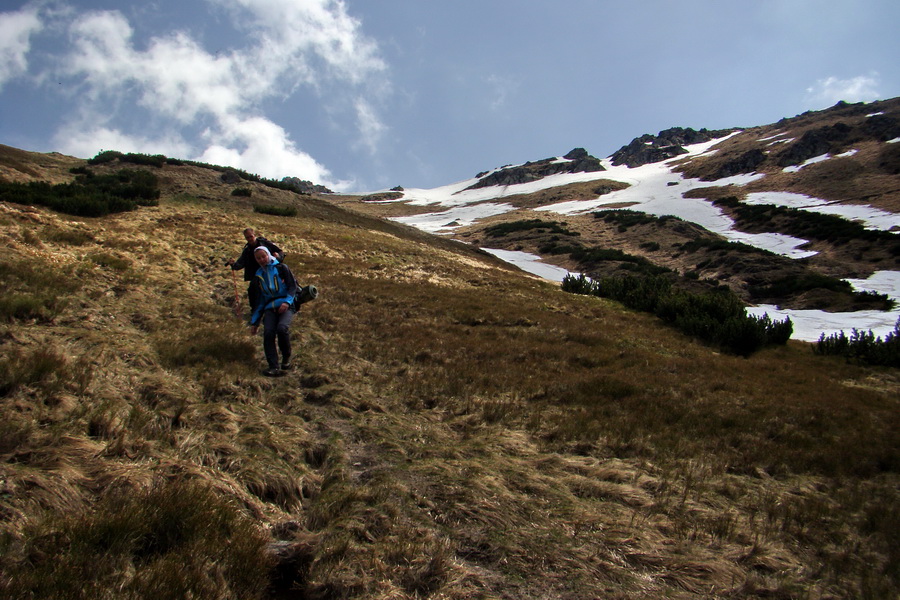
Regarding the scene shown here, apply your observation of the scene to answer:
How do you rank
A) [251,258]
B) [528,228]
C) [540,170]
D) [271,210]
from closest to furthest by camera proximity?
[251,258], [271,210], [528,228], [540,170]

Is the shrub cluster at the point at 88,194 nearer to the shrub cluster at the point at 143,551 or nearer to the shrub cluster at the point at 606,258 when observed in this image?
the shrub cluster at the point at 143,551

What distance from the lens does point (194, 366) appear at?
711 centimetres

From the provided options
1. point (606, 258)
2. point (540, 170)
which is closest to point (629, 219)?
point (606, 258)

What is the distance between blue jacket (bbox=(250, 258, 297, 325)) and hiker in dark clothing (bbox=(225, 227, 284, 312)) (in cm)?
26

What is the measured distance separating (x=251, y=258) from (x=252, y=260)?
45mm

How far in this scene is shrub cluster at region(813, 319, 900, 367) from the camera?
519 inches

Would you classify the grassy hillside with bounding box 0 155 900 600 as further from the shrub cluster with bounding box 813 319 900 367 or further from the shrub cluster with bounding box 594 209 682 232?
the shrub cluster with bounding box 594 209 682 232

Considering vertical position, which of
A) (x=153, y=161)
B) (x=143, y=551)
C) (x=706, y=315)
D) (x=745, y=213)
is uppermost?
(x=745, y=213)

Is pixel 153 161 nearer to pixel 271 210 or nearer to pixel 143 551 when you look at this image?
pixel 271 210

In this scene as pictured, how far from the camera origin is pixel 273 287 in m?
7.98

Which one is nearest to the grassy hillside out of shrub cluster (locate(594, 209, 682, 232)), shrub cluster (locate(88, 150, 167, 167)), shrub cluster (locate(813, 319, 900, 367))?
shrub cluster (locate(813, 319, 900, 367))

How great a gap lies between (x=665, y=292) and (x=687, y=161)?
391 feet

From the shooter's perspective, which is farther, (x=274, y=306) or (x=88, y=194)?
(x=88, y=194)

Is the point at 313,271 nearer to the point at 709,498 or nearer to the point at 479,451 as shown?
the point at 479,451
